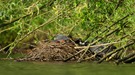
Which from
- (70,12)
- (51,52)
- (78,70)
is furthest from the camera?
(51,52)

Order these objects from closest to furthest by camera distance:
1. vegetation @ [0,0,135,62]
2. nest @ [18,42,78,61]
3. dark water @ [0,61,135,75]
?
vegetation @ [0,0,135,62] → dark water @ [0,61,135,75] → nest @ [18,42,78,61]

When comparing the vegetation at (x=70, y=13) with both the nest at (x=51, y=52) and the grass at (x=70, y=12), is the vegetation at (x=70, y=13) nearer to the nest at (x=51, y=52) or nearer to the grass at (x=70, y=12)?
the grass at (x=70, y=12)

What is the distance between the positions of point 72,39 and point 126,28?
19.5 ft

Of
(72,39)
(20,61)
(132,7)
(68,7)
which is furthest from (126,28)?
(72,39)

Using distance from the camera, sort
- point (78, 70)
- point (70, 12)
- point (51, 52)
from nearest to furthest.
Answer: point (70, 12), point (78, 70), point (51, 52)

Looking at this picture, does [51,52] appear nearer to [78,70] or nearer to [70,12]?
[78,70]

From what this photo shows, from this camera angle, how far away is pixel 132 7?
24.6ft

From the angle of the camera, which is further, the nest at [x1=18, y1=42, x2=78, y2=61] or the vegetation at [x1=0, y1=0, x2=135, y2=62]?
the nest at [x1=18, y1=42, x2=78, y2=61]

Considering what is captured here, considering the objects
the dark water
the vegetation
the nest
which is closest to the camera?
the vegetation

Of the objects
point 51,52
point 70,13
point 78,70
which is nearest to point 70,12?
point 70,13

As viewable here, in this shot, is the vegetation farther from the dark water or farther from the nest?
the nest

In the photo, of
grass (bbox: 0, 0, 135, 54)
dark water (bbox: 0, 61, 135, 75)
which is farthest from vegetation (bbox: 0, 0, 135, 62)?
dark water (bbox: 0, 61, 135, 75)

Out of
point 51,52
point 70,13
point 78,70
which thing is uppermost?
point 70,13

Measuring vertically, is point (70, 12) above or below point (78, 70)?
above
